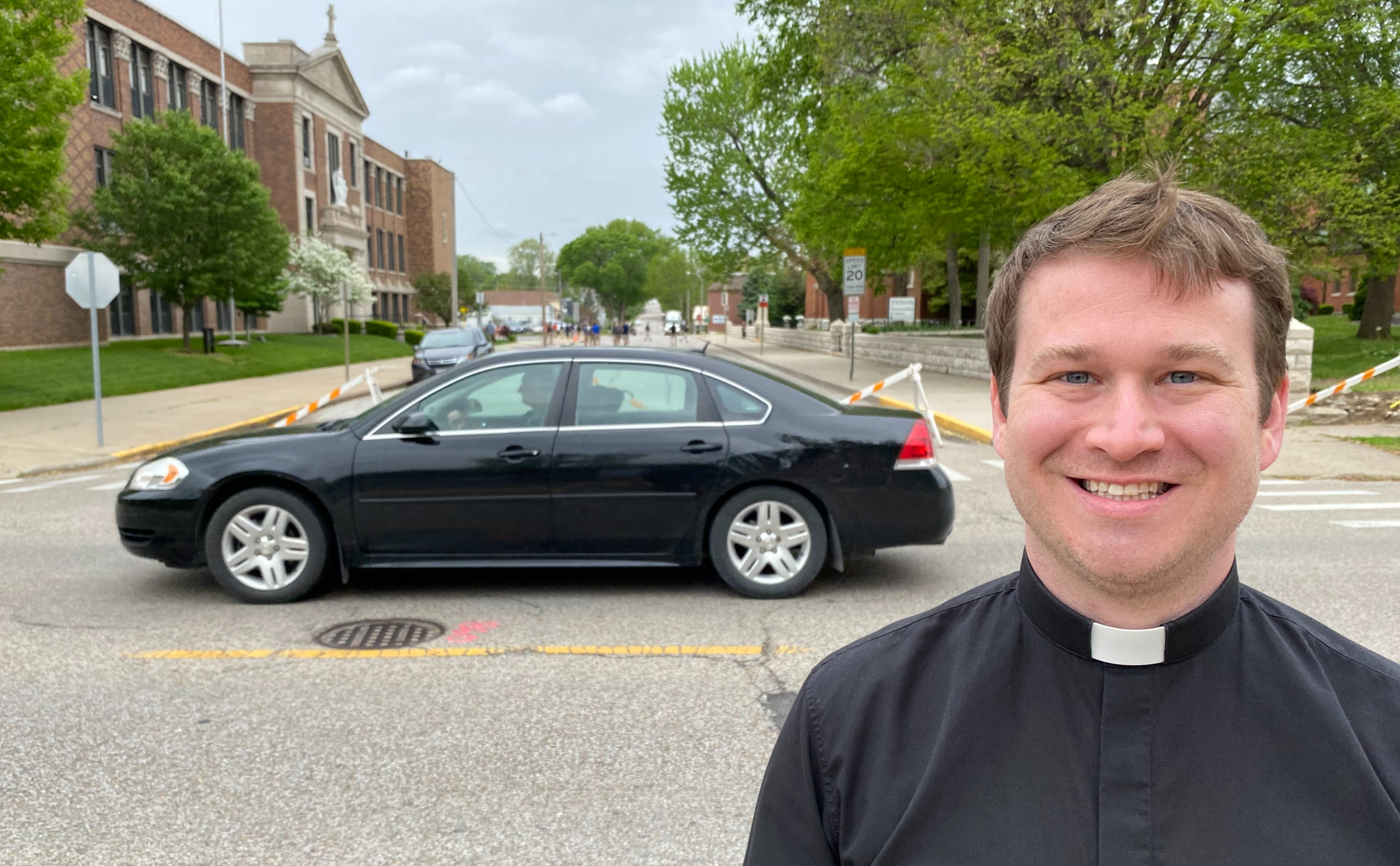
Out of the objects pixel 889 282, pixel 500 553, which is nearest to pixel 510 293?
pixel 889 282

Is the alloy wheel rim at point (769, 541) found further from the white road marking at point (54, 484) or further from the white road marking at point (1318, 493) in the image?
the white road marking at point (54, 484)

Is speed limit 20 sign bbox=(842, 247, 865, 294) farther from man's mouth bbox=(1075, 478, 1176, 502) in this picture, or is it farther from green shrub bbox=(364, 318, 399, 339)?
green shrub bbox=(364, 318, 399, 339)

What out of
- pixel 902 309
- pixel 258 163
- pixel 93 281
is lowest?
pixel 93 281

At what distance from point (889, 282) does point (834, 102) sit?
33.8 metres

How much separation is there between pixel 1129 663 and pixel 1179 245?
1.76 feet

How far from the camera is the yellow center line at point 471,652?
552 cm

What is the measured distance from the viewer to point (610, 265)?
152 m

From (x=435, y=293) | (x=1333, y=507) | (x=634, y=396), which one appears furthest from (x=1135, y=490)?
(x=435, y=293)

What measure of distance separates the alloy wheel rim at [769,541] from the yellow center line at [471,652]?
3.25ft

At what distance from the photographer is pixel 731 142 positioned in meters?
47.6

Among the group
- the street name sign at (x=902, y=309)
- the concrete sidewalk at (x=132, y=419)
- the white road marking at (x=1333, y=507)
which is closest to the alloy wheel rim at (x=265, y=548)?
the white road marking at (x=1333, y=507)

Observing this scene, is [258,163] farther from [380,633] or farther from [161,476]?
[380,633]

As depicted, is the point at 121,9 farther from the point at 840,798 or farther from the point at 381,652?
the point at 840,798

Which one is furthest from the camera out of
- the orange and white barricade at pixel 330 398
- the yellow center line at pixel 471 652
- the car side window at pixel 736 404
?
the orange and white barricade at pixel 330 398
